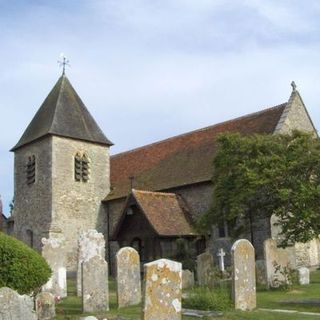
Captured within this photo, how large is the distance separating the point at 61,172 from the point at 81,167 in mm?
1618

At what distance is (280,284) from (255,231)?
24.1 ft

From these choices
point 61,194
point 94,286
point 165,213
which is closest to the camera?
point 94,286

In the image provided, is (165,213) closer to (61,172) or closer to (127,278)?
(61,172)

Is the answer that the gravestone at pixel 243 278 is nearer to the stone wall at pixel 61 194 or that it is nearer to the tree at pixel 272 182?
the tree at pixel 272 182

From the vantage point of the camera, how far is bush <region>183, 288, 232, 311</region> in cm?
1295

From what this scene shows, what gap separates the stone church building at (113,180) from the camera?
25.9m

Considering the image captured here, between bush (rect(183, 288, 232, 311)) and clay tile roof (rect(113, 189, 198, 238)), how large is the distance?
10.6 meters

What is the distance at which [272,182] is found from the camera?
2025 cm

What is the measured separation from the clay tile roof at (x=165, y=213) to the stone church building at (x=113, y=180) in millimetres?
55

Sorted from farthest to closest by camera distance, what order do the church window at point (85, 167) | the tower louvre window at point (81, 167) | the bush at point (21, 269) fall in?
1. the church window at point (85, 167)
2. the tower louvre window at point (81, 167)
3. the bush at point (21, 269)

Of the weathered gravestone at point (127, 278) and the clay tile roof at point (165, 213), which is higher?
the clay tile roof at point (165, 213)

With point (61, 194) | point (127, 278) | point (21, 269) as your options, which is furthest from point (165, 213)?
point (21, 269)

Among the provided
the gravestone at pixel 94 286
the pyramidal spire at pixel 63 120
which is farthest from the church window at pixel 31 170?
the gravestone at pixel 94 286

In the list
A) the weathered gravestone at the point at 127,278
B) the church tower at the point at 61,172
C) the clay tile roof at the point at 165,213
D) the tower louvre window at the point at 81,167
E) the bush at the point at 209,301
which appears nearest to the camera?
the bush at the point at 209,301
